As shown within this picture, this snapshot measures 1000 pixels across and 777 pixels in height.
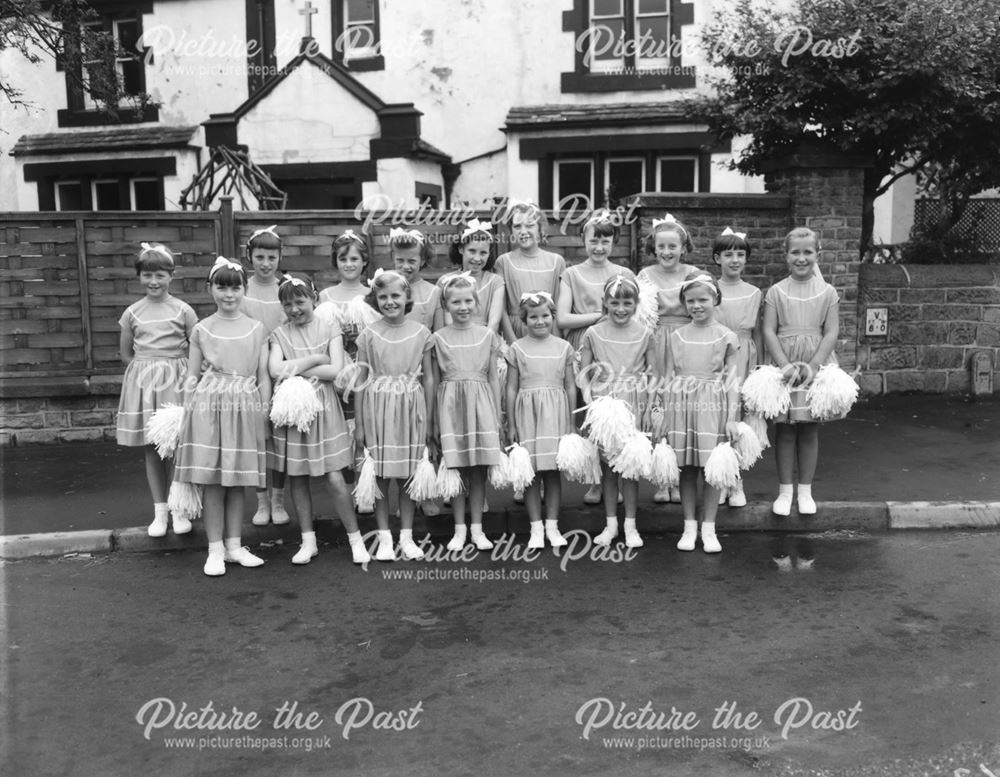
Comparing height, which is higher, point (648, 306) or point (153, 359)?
point (648, 306)

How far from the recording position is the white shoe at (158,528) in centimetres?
633

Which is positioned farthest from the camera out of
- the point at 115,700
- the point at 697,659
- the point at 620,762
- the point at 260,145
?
the point at 260,145

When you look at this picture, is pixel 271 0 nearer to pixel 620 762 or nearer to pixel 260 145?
pixel 260 145

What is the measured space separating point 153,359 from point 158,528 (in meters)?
1.10

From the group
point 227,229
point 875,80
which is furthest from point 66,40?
point 875,80

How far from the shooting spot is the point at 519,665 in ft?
13.9

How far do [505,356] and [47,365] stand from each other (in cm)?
540

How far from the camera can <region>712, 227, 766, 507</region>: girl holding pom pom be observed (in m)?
6.29

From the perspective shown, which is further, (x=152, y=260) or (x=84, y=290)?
(x=84, y=290)

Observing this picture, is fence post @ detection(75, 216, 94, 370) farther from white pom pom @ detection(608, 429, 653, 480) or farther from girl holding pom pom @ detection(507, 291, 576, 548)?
white pom pom @ detection(608, 429, 653, 480)

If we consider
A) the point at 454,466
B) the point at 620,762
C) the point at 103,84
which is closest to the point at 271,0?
the point at 103,84

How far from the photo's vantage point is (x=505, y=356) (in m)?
6.10

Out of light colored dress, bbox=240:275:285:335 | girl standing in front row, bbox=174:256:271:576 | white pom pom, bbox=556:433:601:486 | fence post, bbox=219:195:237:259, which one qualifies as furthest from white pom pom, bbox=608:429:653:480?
fence post, bbox=219:195:237:259

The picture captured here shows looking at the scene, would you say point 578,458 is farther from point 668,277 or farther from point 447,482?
point 668,277
